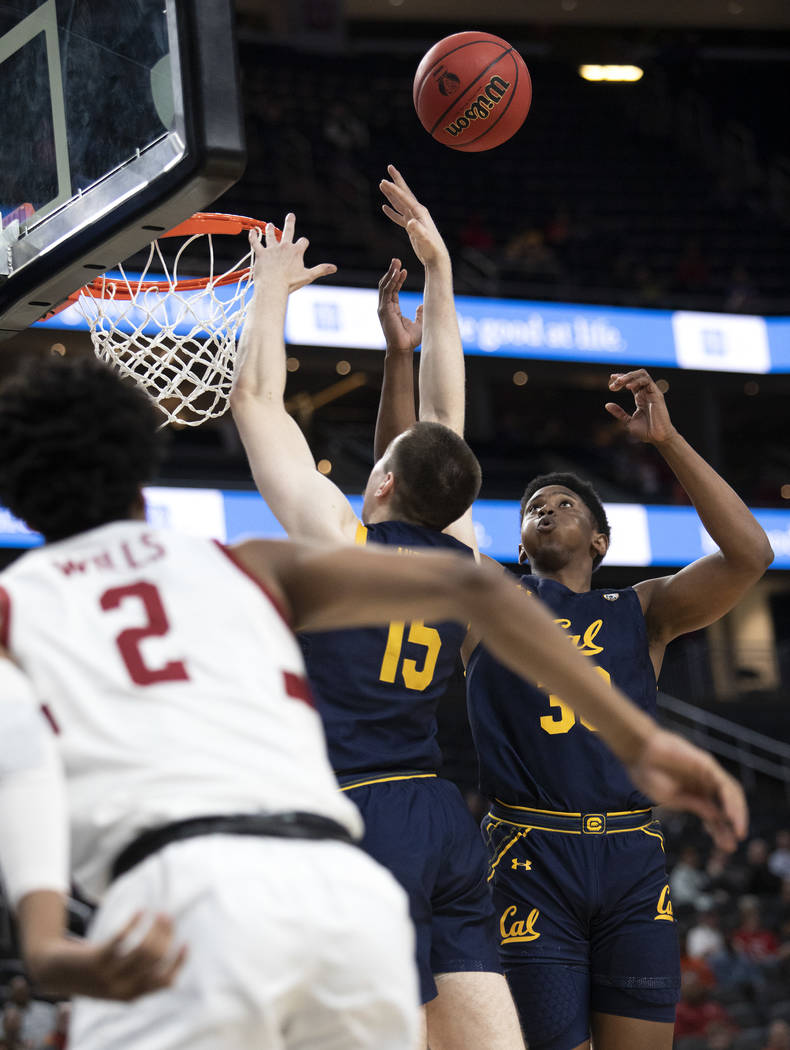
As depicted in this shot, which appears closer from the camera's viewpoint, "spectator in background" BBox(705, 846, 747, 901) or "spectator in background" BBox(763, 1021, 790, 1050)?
"spectator in background" BBox(763, 1021, 790, 1050)

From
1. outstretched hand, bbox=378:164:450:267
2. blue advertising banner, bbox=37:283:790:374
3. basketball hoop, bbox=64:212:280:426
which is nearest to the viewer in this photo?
outstretched hand, bbox=378:164:450:267

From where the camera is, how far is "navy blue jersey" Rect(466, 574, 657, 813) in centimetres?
378

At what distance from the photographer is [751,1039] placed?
955 cm

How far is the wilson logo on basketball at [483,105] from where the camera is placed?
4852 millimetres

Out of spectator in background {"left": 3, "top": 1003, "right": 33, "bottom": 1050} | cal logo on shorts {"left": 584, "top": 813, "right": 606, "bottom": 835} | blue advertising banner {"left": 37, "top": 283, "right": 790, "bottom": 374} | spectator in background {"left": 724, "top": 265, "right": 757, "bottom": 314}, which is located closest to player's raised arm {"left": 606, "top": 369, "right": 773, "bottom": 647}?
cal logo on shorts {"left": 584, "top": 813, "right": 606, "bottom": 835}

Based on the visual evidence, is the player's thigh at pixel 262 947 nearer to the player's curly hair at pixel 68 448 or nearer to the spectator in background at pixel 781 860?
the player's curly hair at pixel 68 448

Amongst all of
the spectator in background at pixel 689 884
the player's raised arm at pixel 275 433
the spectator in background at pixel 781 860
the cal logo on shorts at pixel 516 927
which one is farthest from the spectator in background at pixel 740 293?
the player's raised arm at pixel 275 433

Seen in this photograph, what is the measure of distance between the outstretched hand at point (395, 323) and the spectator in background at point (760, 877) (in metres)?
9.65

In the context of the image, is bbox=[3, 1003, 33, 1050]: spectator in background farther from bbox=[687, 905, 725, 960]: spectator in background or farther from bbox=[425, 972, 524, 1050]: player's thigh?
bbox=[425, 972, 524, 1050]: player's thigh

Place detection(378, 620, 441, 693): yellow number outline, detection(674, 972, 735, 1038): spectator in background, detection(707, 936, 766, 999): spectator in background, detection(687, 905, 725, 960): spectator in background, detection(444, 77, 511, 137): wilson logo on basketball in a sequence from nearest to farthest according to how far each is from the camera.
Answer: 1. detection(378, 620, 441, 693): yellow number outline
2. detection(444, 77, 511, 137): wilson logo on basketball
3. detection(674, 972, 735, 1038): spectator in background
4. detection(707, 936, 766, 999): spectator in background
5. detection(687, 905, 725, 960): spectator in background

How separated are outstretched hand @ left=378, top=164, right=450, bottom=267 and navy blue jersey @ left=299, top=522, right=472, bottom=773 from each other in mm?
969

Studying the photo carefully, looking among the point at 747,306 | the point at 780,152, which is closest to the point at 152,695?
the point at 747,306

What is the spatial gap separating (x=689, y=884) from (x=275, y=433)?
10340 millimetres

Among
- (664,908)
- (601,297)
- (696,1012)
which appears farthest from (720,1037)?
(601,297)
